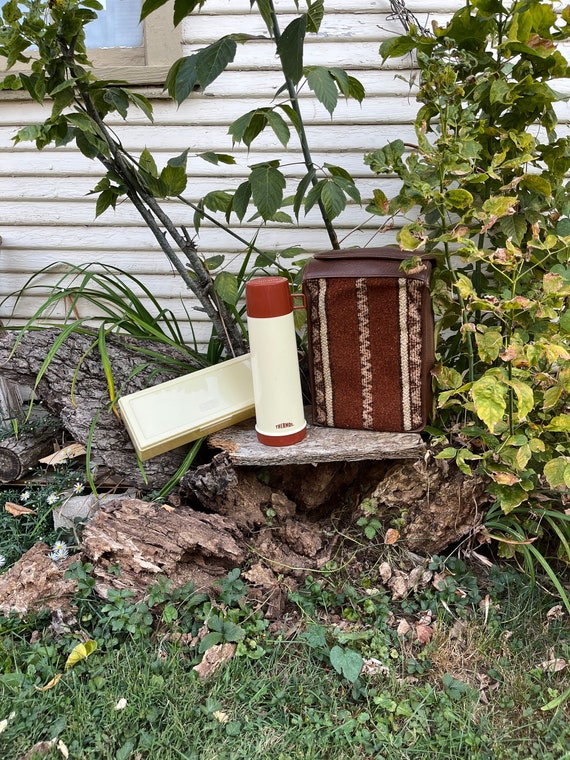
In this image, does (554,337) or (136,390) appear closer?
(554,337)

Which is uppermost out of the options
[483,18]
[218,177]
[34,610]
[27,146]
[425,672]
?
[483,18]

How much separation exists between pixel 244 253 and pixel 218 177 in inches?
15.2

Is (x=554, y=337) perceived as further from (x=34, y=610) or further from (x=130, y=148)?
(x=130, y=148)

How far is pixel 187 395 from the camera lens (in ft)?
8.01

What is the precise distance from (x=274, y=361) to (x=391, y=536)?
76 cm

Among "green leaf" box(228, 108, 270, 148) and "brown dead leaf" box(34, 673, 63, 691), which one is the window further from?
"brown dead leaf" box(34, 673, 63, 691)

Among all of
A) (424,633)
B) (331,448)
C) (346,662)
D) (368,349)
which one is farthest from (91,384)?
(424,633)

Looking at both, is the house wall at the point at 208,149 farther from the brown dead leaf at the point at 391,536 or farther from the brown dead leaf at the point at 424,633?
the brown dead leaf at the point at 424,633

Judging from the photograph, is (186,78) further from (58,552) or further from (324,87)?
(58,552)

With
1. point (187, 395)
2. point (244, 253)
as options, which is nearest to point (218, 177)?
point (244, 253)

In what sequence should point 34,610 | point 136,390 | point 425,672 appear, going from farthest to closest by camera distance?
point 136,390 → point 34,610 → point 425,672

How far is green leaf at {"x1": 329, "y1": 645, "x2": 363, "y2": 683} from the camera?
179cm

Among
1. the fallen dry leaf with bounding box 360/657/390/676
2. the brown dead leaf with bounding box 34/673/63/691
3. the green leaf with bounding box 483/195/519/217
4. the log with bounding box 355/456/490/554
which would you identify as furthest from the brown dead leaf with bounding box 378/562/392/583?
the green leaf with bounding box 483/195/519/217

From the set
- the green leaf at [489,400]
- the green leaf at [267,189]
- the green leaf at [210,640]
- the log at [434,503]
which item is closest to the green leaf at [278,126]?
the green leaf at [267,189]
